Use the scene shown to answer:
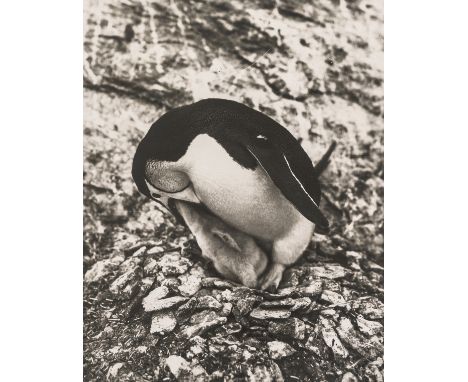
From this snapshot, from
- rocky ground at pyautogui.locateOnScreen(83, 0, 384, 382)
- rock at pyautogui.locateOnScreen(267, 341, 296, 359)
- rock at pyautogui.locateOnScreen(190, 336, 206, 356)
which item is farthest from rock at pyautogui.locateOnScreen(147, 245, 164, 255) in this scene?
rock at pyautogui.locateOnScreen(267, 341, 296, 359)

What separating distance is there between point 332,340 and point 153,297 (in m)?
0.41

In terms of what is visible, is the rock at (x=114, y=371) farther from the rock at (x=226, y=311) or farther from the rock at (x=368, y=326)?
the rock at (x=368, y=326)

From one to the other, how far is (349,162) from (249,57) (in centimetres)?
33

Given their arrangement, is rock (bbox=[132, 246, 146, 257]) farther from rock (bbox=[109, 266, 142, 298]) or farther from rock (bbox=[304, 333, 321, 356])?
rock (bbox=[304, 333, 321, 356])

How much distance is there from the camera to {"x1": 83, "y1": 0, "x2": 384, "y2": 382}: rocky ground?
4.16 feet

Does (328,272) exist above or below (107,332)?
above

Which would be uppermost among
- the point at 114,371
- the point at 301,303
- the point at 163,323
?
the point at 301,303

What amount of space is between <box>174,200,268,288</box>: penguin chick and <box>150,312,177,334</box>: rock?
15 centimetres

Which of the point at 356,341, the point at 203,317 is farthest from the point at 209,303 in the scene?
the point at 356,341

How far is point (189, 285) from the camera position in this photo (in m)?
1.27

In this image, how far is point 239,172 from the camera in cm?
126

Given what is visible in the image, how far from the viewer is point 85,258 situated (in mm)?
1283

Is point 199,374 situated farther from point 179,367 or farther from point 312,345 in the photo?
point 312,345

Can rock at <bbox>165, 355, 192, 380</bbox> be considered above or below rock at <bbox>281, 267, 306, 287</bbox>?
below
